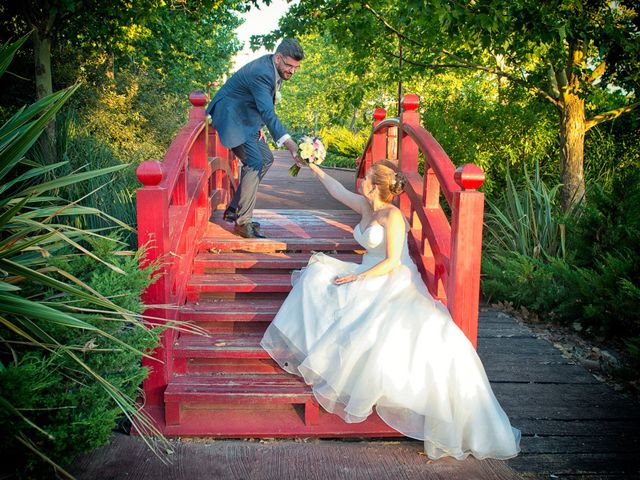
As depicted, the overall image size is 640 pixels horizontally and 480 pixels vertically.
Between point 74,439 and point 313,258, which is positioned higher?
point 313,258

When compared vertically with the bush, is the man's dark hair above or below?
above

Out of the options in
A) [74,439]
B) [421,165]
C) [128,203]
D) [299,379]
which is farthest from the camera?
[421,165]

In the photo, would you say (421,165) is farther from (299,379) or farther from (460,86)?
(460,86)

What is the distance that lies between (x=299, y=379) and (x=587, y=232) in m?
3.94

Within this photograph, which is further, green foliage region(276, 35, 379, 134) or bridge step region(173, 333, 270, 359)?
green foliage region(276, 35, 379, 134)

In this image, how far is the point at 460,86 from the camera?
73.3 feet

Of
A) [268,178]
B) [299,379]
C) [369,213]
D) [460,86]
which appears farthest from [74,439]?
[460,86]

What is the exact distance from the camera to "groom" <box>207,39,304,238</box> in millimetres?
5402

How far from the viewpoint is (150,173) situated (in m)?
3.79

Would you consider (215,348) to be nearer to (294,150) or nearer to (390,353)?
(390,353)

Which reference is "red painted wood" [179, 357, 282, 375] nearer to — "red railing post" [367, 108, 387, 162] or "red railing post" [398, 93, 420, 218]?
"red railing post" [398, 93, 420, 218]

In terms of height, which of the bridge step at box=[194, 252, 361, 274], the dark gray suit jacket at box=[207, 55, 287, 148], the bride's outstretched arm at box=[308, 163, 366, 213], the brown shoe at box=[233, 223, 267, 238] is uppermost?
the dark gray suit jacket at box=[207, 55, 287, 148]

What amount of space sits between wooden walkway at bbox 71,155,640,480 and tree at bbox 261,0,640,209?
3360 millimetres

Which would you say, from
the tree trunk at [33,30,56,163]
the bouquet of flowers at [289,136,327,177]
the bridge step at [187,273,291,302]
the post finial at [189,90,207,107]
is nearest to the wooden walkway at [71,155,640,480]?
the bridge step at [187,273,291,302]
